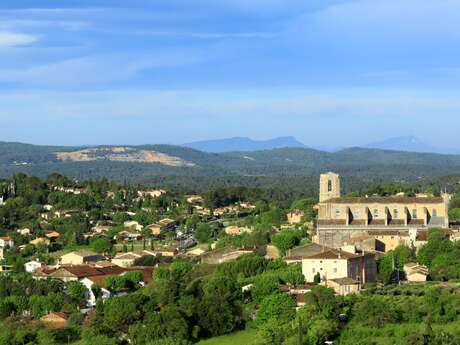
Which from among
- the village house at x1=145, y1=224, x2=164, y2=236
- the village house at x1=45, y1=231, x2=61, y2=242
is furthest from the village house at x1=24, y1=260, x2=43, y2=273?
the village house at x1=145, y1=224, x2=164, y2=236

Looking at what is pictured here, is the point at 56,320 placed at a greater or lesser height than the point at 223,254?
lesser

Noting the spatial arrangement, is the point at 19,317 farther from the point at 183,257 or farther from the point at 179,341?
the point at 183,257

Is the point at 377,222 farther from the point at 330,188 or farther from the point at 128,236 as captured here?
the point at 128,236

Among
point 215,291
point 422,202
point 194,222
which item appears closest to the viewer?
point 215,291

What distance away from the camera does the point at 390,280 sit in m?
38.4

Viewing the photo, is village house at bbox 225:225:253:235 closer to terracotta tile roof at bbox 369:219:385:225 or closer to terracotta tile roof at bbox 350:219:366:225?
terracotta tile roof at bbox 350:219:366:225

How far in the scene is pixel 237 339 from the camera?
32.9m

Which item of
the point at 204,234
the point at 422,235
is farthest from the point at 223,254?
the point at 204,234

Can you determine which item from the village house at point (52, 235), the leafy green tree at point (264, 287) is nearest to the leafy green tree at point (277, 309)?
the leafy green tree at point (264, 287)

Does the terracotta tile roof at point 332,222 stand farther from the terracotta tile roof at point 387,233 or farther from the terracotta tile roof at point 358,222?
the terracotta tile roof at point 387,233

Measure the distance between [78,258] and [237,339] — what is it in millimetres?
22035

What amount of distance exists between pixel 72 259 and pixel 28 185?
27711 millimetres

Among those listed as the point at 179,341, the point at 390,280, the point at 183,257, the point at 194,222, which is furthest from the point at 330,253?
the point at 194,222

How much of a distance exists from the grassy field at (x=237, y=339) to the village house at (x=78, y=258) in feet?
67.5
